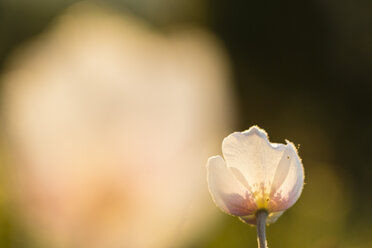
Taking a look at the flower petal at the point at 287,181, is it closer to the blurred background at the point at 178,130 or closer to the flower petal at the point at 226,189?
the flower petal at the point at 226,189

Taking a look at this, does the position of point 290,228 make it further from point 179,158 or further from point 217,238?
point 179,158

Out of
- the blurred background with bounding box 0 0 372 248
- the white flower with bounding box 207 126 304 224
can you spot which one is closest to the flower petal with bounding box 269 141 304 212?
the white flower with bounding box 207 126 304 224

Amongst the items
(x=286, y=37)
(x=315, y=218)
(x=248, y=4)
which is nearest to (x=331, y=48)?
(x=286, y=37)

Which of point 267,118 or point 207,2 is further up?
point 207,2

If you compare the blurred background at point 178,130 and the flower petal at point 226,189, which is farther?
the blurred background at point 178,130

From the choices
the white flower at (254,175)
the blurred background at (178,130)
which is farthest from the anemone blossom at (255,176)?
the blurred background at (178,130)

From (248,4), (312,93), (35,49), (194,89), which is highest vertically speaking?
(248,4)

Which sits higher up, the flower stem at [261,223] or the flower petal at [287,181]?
the flower petal at [287,181]

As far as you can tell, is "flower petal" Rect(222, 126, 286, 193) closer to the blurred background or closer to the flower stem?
the flower stem
